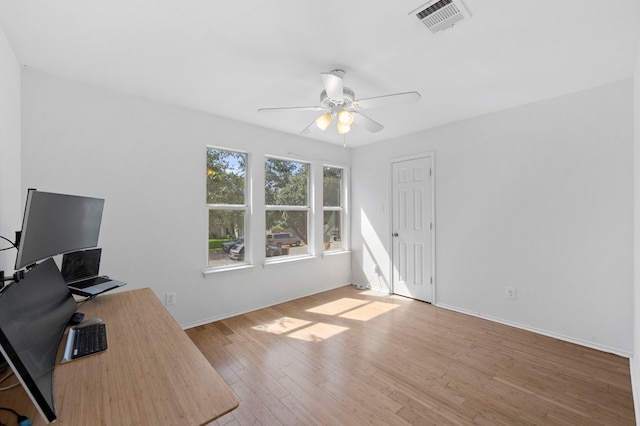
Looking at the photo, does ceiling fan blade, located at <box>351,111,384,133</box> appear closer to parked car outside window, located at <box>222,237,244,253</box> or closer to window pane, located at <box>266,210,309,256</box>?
window pane, located at <box>266,210,309,256</box>

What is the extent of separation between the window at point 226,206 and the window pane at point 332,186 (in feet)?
4.85

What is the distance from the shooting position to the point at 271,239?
13.4 ft

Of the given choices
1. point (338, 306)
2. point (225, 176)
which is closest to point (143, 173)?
point (225, 176)

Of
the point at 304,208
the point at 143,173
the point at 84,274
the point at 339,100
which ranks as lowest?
the point at 84,274

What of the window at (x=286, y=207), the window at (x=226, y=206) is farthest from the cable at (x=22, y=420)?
the window at (x=286, y=207)

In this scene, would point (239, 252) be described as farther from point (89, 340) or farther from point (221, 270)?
point (89, 340)

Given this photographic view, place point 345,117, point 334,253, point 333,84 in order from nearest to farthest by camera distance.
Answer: point 333,84 < point 345,117 < point 334,253

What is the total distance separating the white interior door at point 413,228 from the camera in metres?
4.01

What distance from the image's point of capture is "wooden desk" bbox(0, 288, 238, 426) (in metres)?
0.85

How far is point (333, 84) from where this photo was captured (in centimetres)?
208

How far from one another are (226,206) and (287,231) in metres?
1.06

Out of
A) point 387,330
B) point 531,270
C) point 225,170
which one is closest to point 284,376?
point 387,330

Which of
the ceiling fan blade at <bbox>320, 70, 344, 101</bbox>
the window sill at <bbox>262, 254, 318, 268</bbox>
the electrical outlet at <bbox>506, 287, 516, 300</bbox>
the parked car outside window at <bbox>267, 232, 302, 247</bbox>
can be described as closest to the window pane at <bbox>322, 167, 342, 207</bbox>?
the parked car outside window at <bbox>267, 232, 302, 247</bbox>

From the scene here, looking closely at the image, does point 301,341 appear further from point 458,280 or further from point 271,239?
point 458,280
